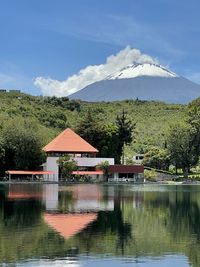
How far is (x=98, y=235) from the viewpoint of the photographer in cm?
2086

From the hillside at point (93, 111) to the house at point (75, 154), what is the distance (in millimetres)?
8398

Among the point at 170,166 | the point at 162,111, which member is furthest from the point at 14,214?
the point at 162,111

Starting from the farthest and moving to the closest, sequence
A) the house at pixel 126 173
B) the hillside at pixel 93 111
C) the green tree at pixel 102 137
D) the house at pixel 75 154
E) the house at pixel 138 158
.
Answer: the hillside at pixel 93 111
the house at pixel 138 158
the green tree at pixel 102 137
the house at pixel 126 173
the house at pixel 75 154

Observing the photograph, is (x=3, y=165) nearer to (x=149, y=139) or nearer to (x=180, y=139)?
(x=180, y=139)

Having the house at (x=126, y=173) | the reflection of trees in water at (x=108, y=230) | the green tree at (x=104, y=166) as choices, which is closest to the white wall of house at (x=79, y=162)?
the green tree at (x=104, y=166)

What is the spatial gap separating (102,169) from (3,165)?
1363cm

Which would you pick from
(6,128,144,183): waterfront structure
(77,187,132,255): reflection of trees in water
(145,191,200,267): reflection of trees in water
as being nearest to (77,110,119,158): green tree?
(6,128,144,183): waterfront structure

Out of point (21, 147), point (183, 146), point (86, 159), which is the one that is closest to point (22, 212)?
point (21, 147)

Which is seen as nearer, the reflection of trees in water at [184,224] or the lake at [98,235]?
the lake at [98,235]

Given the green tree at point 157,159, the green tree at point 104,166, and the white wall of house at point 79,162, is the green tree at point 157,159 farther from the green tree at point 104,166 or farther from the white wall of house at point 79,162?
the green tree at point 104,166

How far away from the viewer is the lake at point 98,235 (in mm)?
16203

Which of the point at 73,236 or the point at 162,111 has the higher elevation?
the point at 162,111

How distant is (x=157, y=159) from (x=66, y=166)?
726 inches

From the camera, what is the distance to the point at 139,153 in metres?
102
